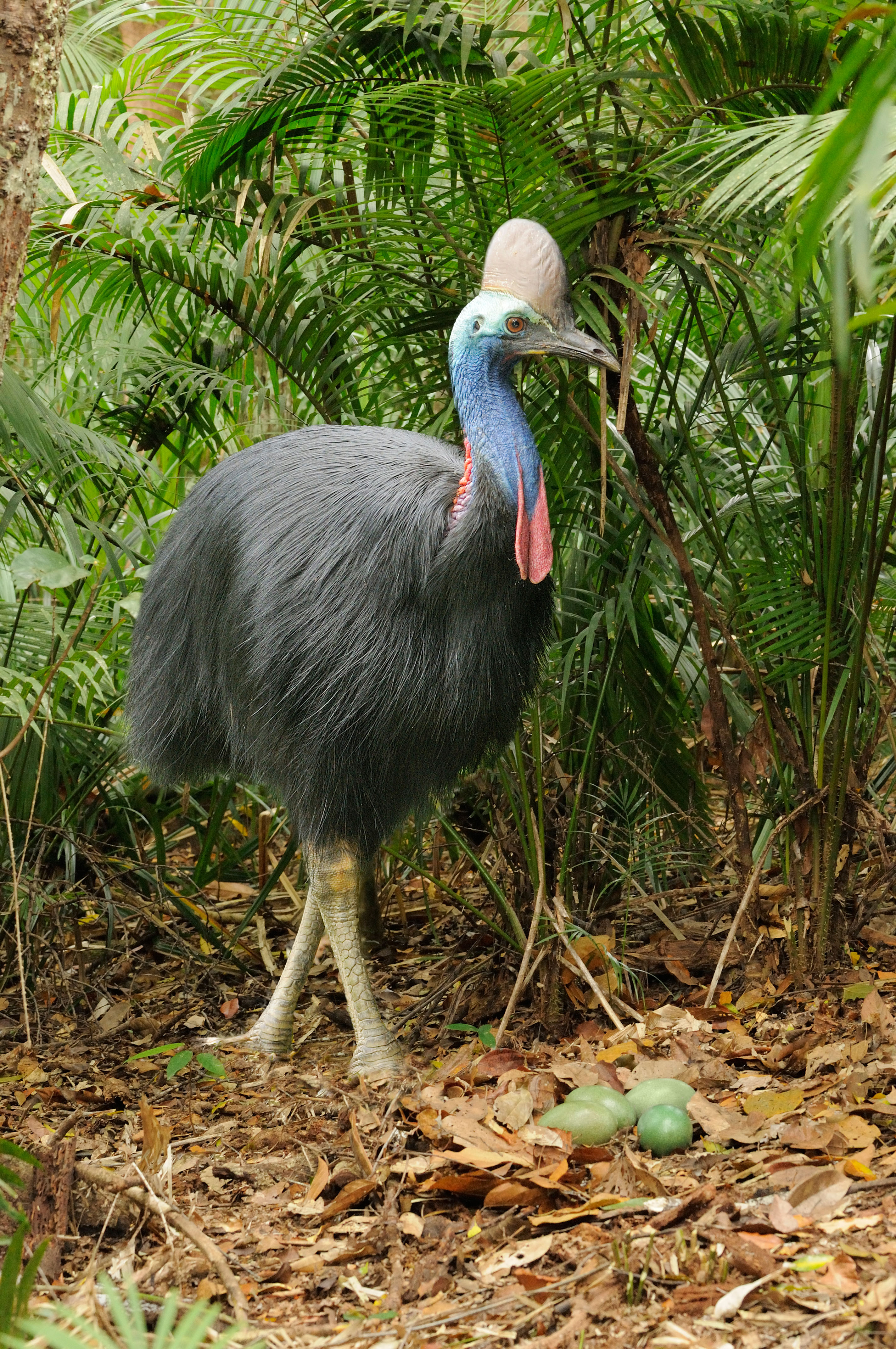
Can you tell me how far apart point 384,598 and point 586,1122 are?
42.1 inches

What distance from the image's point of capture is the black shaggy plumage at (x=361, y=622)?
2713 mm

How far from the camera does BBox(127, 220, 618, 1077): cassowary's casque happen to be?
106 inches

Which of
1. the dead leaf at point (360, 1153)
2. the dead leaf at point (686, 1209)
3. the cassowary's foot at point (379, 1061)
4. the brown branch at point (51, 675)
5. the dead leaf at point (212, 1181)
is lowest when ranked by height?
the cassowary's foot at point (379, 1061)

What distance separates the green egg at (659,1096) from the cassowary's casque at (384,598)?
75cm

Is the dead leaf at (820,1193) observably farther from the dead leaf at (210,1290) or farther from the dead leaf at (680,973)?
the dead leaf at (680,973)

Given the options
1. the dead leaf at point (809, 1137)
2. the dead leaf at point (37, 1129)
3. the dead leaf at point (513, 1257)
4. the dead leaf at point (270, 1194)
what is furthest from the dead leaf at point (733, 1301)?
the dead leaf at point (37, 1129)

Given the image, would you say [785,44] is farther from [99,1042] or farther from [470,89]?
[99,1042]

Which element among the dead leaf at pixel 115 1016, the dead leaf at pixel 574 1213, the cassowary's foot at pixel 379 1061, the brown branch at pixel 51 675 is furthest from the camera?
the dead leaf at pixel 115 1016

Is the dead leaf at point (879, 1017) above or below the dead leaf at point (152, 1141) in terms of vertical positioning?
below

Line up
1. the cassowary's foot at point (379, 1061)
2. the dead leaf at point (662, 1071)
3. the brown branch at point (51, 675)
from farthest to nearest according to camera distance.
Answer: the cassowary's foot at point (379, 1061)
the brown branch at point (51, 675)
the dead leaf at point (662, 1071)

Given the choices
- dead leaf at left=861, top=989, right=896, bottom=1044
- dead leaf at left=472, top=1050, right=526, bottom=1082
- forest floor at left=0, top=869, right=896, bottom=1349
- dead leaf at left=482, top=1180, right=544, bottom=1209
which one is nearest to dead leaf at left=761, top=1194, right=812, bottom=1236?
forest floor at left=0, top=869, right=896, bottom=1349

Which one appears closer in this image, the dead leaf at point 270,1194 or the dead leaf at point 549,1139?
the dead leaf at point 549,1139

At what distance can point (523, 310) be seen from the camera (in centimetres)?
262

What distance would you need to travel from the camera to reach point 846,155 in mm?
1043
